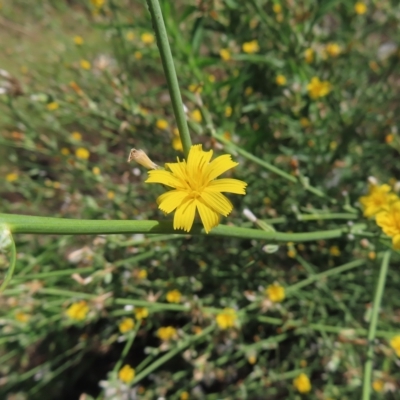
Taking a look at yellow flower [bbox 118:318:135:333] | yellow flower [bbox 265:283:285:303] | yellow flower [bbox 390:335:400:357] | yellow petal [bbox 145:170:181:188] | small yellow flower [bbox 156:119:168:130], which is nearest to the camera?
yellow petal [bbox 145:170:181:188]

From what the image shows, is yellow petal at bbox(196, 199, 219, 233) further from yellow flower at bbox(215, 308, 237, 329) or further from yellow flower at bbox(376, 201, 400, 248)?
yellow flower at bbox(215, 308, 237, 329)

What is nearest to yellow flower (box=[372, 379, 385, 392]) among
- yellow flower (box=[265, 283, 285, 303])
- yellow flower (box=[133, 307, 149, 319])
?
yellow flower (box=[265, 283, 285, 303])

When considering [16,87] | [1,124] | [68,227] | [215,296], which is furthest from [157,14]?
[1,124]

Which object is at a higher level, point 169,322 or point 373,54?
point 373,54

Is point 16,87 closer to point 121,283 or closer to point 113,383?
point 121,283

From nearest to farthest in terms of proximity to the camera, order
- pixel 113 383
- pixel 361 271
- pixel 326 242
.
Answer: pixel 113 383 < pixel 361 271 < pixel 326 242

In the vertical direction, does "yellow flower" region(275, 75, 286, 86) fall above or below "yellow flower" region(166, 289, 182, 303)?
above

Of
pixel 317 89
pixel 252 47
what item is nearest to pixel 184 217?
pixel 317 89

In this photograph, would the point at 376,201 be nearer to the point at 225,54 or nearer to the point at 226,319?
the point at 226,319
